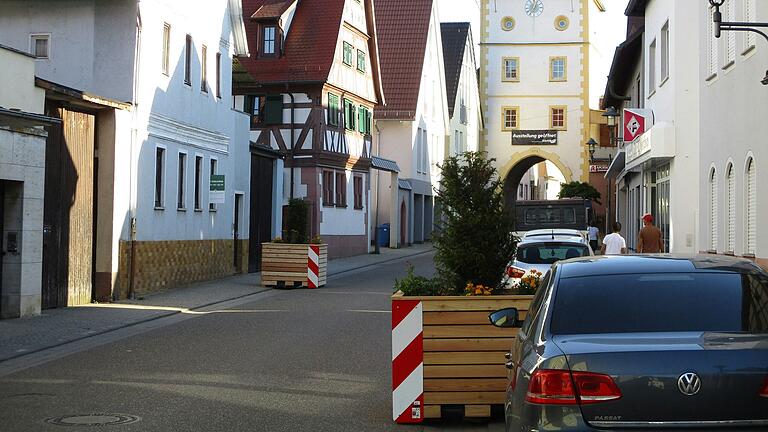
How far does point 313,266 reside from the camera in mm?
27594

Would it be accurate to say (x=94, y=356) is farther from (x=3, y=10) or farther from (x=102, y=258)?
(x=3, y=10)

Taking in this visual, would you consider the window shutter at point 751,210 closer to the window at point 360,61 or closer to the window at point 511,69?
the window at point 360,61

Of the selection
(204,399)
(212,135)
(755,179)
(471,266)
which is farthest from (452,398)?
(212,135)

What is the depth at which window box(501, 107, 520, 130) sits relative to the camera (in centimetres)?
7081

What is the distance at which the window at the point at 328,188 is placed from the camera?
4258 cm

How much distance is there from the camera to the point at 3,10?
24469 millimetres

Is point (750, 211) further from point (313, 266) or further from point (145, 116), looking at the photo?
point (145, 116)

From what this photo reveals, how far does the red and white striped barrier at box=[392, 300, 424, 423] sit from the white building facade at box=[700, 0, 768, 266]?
8.19 m

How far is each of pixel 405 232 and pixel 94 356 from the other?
43704 mm

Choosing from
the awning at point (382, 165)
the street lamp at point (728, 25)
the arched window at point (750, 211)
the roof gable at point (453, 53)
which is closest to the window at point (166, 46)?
the arched window at point (750, 211)

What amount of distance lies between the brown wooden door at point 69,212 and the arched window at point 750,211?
12.0m

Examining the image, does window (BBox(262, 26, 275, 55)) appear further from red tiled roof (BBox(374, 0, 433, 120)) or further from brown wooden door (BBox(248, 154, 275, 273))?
red tiled roof (BBox(374, 0, 433, 120))

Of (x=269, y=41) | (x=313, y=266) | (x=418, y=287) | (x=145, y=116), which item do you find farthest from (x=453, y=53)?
(x=418, y=287)

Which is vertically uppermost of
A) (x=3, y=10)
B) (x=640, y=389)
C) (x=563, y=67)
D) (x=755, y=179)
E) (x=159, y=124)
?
(x=563, y=67)
